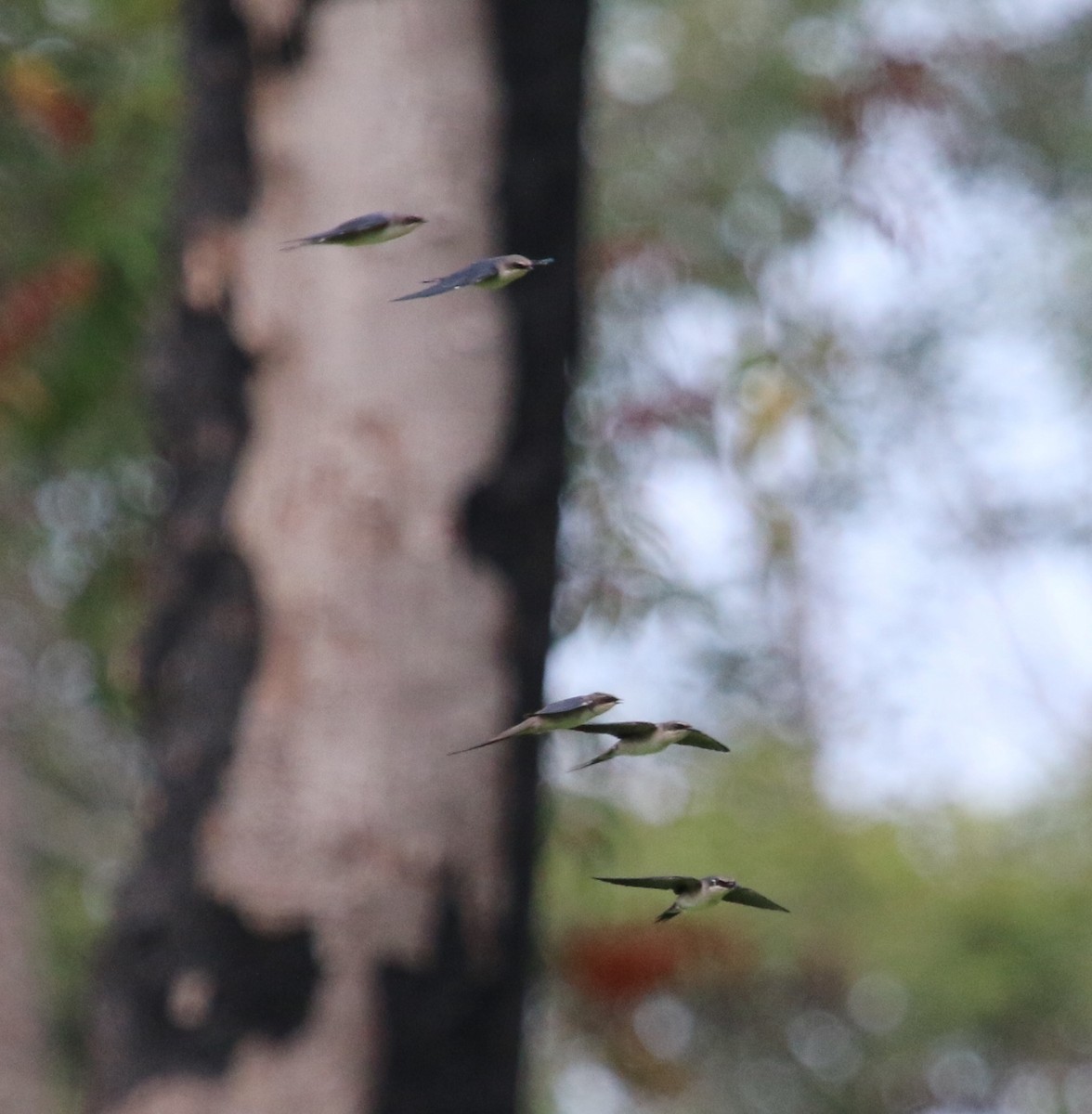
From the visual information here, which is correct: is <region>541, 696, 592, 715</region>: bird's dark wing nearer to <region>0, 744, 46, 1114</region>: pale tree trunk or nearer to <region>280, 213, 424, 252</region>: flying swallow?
<region>280, 213, 424, 252</region>: flying swallow

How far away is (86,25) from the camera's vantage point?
2250mm

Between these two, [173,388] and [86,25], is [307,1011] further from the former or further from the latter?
[86,25]

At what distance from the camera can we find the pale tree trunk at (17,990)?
2.87m

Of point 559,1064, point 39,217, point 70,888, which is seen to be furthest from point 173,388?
point 70,888

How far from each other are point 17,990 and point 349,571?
2.43 meters

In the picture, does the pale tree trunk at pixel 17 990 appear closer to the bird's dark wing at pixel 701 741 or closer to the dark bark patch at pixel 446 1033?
the dark bark patch at pixel 446 1033

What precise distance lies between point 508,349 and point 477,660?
8.1 inches

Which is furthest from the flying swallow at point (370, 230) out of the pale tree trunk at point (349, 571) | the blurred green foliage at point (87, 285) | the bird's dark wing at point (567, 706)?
the blurred green foliage at point (87, 285)

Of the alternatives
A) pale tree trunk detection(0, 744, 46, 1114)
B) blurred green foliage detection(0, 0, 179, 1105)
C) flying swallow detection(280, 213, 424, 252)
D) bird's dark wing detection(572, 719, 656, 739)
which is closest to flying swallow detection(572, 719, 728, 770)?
bird's dark wing detection(572, 719, 656, 739)

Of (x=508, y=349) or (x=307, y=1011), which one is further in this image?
(x=508, y=349)

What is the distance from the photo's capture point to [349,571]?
986 mm

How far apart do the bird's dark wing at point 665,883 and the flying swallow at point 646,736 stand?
0.06 ft

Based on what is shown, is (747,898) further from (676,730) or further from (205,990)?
(205,990)

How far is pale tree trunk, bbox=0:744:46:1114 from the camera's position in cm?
287
